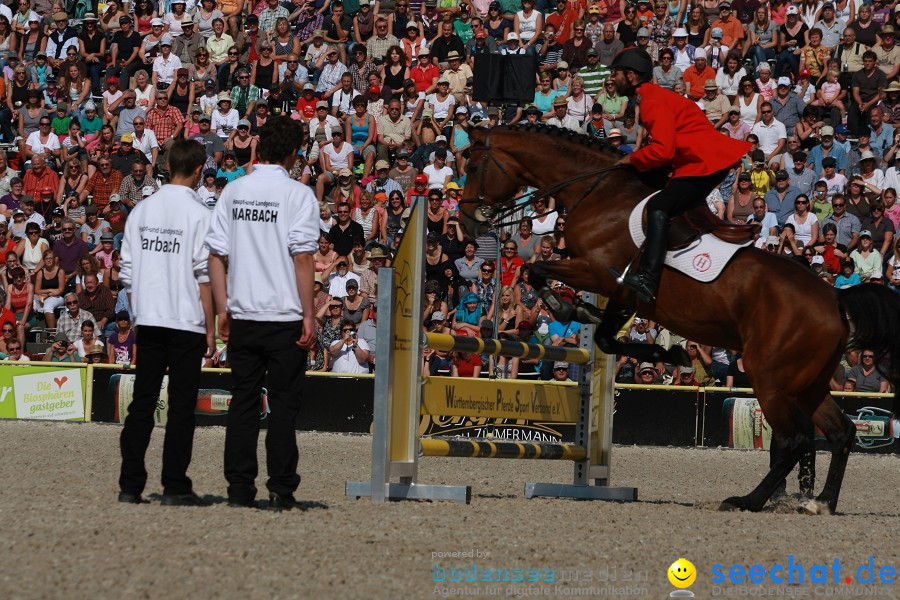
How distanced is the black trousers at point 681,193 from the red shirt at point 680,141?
0.18 ft

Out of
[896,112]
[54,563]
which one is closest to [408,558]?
[54,563]

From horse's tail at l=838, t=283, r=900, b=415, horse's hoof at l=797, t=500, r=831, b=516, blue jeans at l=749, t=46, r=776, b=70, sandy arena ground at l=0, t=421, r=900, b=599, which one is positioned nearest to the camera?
sandy arena ground at l=0, t=421, r=900, b=599

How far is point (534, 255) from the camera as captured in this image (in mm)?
17938

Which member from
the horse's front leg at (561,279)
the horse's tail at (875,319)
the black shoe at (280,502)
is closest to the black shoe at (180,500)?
the black shoe at (280,502)

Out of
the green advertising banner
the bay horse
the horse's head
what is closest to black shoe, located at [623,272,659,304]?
the bay horse

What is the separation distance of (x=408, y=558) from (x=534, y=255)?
1229cm

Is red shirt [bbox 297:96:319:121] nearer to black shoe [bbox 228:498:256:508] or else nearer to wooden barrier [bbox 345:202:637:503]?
wooden barrier [bbox 345:202:637:503]

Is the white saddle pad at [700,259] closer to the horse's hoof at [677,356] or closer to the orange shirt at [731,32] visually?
the horse's hoof at [677,356]

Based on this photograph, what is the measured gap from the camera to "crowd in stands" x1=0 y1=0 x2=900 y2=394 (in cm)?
1773

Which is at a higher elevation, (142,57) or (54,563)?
(142,57)

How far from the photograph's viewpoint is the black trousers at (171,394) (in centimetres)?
723

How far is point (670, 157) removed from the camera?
8703 mm

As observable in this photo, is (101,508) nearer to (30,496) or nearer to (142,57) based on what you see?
(30,496)

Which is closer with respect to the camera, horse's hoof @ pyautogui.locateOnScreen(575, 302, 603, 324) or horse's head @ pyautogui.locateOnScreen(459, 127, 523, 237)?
horse's hoof @ pyautogui.locateOnScreen(575, 302, 603, 324)
